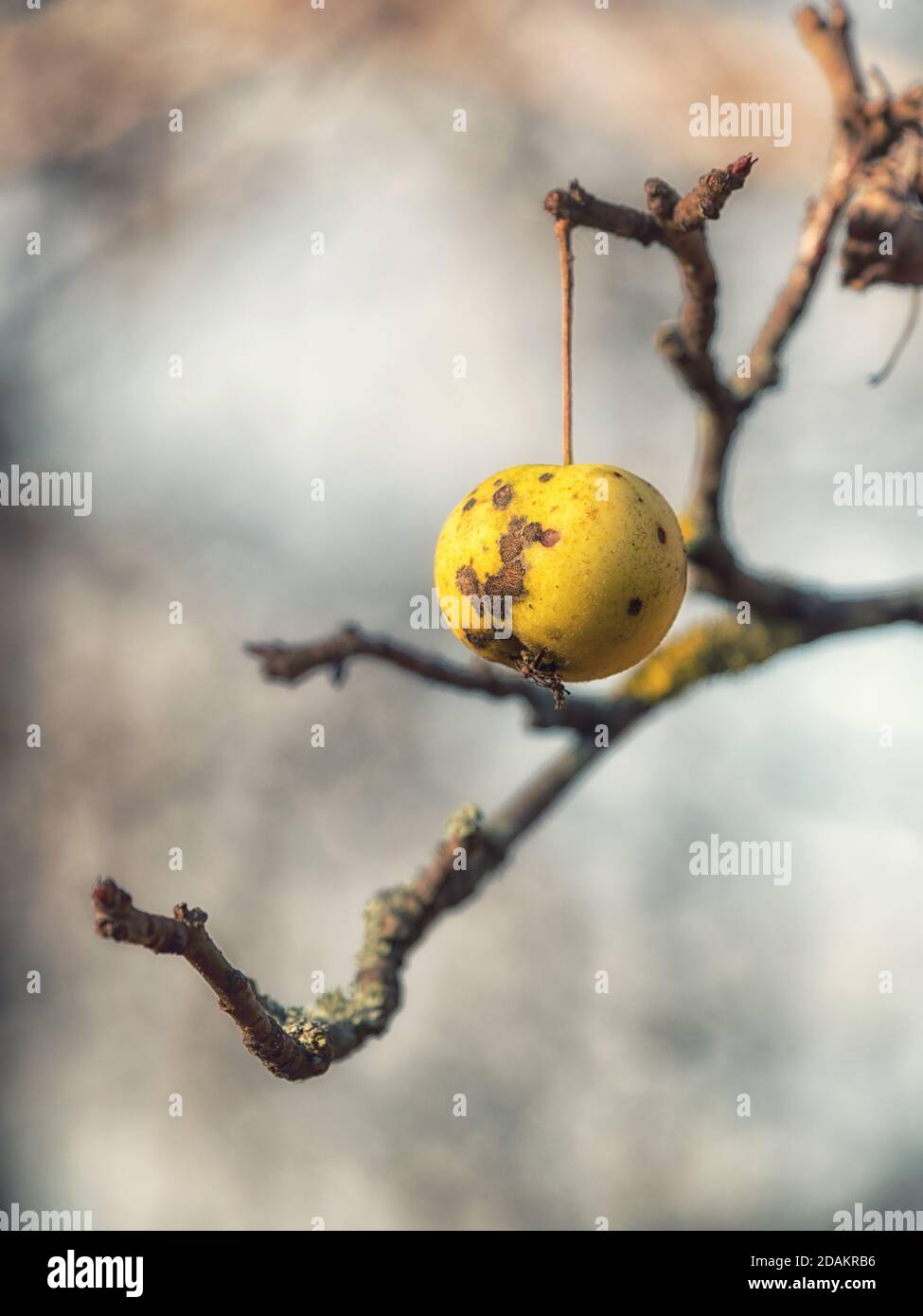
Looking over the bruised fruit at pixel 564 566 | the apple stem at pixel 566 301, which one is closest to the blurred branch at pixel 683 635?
the apple stem at pixel 566 301

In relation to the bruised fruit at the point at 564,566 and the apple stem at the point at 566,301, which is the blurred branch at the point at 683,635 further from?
the bruised fruit at the point at 564,566

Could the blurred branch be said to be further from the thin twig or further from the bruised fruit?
the bruised fruit

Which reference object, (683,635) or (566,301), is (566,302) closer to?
(566,301)

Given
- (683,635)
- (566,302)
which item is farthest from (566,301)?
(683,635)

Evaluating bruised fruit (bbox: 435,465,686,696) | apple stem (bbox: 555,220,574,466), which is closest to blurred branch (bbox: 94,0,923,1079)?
apple stem (bbox: 555,220,574,466)

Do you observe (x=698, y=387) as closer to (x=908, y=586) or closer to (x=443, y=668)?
(x=443, y=668)

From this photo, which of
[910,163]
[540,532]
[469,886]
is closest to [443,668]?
[469,886]
